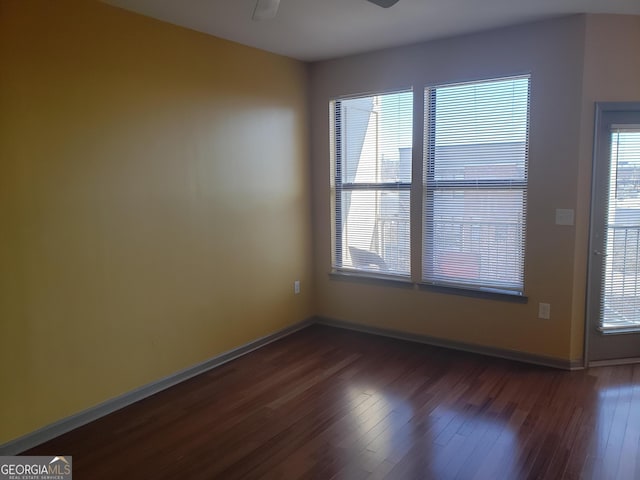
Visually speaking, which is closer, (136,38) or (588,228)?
(136,38)

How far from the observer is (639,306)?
361cm

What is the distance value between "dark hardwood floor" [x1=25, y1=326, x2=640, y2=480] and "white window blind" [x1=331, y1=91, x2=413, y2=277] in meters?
1.03

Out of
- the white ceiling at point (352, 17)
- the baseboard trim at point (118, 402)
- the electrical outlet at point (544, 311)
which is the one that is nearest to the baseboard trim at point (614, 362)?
the electrical outlet at point (544, 311)

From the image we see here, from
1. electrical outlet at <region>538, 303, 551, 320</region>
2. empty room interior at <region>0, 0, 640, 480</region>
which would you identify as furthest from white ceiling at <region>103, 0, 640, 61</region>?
electrical outlet at <region>538, 303, 551, 320</region>

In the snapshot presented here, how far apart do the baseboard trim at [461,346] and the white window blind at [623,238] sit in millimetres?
439

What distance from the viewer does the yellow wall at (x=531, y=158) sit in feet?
11.0

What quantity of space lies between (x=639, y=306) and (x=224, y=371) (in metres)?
3.24

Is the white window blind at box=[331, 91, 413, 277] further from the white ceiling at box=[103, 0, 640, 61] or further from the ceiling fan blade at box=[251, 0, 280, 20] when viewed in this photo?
the ceiling fan blade at box=[251, 0, 280, 20]

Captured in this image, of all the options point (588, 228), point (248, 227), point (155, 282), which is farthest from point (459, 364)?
point (155, 282)

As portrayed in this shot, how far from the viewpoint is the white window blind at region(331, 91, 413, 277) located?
418 centimetres

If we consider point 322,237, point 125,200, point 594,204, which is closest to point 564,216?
point 594,204

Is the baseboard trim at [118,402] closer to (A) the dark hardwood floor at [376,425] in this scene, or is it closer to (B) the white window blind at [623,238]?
(A) the dark hardwood floor at [376,425]

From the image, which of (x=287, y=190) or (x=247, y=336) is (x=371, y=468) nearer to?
(x=247, y=336)

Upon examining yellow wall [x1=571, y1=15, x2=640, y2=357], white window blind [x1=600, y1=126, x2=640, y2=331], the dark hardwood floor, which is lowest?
the dark hardwood floor
